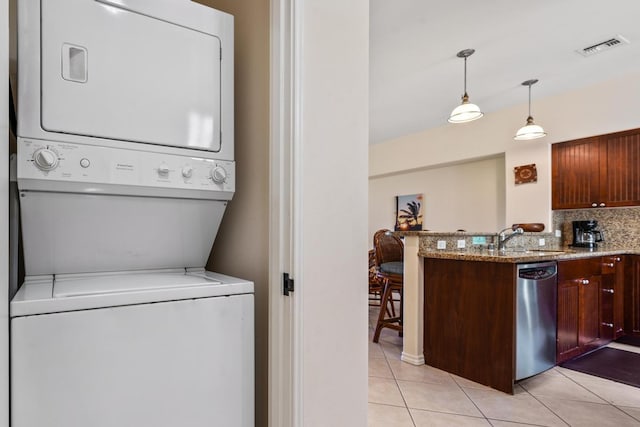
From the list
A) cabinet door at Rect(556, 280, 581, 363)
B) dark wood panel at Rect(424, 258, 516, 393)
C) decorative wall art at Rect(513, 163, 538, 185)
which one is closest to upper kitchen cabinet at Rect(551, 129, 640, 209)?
decorative wall art at Rect(513, 163, 538, 185)

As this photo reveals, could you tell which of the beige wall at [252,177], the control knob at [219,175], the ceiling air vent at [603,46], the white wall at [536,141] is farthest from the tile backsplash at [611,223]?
the control knob at [219,175]

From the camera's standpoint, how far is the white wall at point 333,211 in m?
1.11

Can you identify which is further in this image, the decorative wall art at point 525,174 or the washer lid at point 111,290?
the decorative wall art at point 525,174

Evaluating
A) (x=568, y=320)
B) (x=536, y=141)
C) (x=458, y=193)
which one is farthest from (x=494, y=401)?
(x=458, y=193)

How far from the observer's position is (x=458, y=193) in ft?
18.9

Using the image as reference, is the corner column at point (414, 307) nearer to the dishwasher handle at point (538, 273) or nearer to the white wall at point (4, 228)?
the dishwasher handle at point (538, 273)

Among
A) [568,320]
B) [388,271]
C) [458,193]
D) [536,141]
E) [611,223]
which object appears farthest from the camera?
[458,193]

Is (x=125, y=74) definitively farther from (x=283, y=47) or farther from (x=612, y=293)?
(x=612, y=293)

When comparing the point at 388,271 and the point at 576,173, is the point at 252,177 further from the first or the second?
the point at 576,173

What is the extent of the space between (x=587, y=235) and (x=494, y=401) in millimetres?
2929

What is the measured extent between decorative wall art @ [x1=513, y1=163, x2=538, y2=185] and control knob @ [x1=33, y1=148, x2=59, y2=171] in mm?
4969

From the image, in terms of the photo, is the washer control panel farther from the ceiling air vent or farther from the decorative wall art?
the decorative wall art

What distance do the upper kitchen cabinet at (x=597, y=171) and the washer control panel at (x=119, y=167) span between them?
4338mm

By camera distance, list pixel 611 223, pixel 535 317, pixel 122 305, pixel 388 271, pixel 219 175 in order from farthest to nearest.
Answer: pixel 611 223 < pixel 388 271 < pixel 535 317 < pixel 219 175 < pixel 122 305
